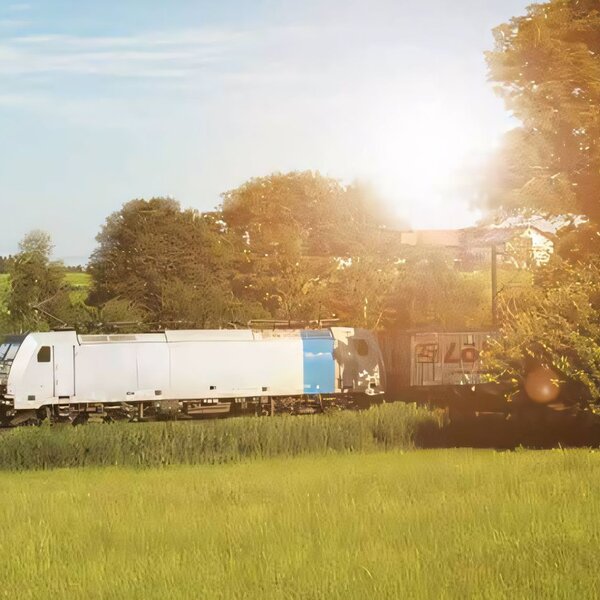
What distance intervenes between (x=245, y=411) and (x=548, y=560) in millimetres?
36702

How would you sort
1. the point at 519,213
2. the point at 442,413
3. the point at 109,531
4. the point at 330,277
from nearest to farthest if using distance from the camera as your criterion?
the point at 109,531, the point at 442,413, the point at 519,213, the point at 330,277

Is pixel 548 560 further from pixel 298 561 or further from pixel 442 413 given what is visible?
pixel 442 413

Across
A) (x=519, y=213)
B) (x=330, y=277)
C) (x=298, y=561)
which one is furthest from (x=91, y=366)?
(x=330, y=277)

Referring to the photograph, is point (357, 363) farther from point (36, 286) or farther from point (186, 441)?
point (36, 286)

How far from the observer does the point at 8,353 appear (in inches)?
1735

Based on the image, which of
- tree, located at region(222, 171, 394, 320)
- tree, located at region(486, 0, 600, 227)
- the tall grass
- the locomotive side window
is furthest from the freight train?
tree, located at region(222, 171, 394, 320)

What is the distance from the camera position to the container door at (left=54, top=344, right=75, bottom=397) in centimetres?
4362

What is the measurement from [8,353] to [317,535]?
32.7 meters

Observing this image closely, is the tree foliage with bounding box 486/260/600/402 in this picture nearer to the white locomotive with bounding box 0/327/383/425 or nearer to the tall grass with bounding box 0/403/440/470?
the tall grass with bounding box 0/403/440/470

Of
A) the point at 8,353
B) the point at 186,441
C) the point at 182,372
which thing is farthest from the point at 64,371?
the point at 186,441

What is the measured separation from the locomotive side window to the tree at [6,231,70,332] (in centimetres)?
2372

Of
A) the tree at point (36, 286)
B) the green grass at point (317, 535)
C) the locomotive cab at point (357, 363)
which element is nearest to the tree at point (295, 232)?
the tree at point (36, 286)

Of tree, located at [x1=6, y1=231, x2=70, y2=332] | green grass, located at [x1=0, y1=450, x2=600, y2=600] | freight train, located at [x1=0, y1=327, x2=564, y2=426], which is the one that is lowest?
green grass, located at [x1=0, y1=450, x2=600, y2=600]

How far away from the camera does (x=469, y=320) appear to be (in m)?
78.4
